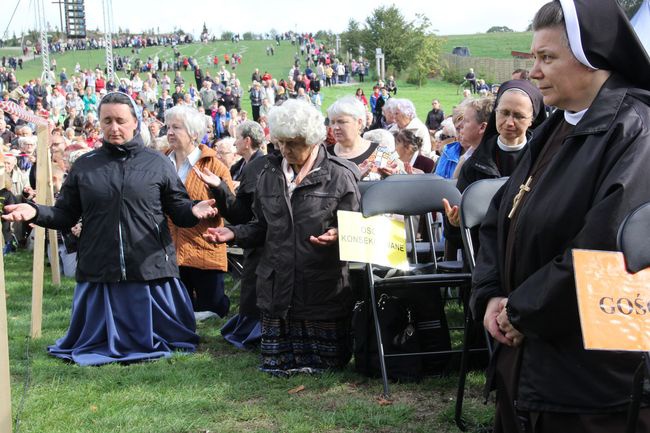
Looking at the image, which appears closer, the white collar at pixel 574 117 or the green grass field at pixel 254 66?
the white collar at pixel 574 117

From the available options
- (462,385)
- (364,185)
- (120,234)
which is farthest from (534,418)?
(120,234)

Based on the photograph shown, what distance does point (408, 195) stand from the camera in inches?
224

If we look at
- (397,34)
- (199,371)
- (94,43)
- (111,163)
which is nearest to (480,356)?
(199,371)

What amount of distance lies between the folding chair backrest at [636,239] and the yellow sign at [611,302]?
2cm

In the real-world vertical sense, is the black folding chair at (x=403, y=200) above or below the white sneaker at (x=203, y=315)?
above

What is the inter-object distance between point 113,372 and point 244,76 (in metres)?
56.5

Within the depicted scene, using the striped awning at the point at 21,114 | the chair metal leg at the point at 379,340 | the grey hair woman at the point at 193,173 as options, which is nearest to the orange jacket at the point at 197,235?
the grey hair woman at the point at 193,173

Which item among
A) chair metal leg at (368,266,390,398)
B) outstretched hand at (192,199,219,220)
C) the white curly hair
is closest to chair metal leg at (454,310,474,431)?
chair metal leg at (368,266,390,398)

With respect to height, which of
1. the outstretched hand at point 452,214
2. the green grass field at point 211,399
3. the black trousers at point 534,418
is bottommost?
the green grass field at point 211,399

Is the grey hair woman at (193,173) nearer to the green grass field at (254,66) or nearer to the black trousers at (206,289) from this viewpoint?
the black trousers at (206,289)

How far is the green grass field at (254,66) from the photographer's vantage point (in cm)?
4762

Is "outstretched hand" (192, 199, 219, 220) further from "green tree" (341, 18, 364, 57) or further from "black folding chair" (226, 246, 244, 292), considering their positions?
"green tree" (341, 18, 364, 57)

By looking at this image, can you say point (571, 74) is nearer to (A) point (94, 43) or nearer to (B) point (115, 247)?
(B) point (115, 247)

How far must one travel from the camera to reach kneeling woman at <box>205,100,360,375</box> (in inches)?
221
